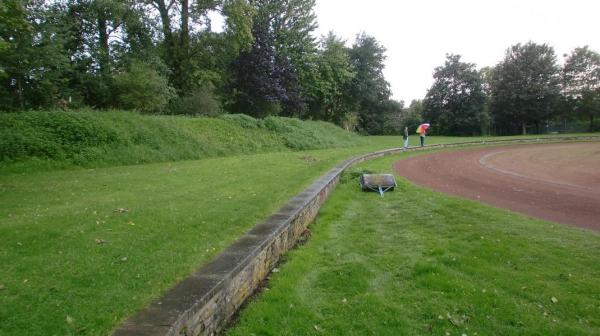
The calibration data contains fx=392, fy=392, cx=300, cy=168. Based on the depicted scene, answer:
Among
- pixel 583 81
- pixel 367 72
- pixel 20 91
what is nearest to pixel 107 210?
pixel 20 91

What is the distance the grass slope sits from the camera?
12.4m

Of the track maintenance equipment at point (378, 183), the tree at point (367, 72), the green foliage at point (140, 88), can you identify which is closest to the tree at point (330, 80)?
the tree at point (367, 72)

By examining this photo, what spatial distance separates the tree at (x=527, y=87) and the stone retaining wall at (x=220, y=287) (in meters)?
49.1

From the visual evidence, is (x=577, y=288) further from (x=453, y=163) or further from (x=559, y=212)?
(x=453, y=163)

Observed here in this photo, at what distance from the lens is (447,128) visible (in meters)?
50.3

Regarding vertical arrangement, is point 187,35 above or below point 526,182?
above

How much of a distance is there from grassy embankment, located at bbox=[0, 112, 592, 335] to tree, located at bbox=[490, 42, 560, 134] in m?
40.8

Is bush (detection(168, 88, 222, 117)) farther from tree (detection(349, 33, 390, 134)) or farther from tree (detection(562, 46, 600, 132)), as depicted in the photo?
tree (detection(562, 46, 600, 132))

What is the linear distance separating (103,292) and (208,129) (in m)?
16.4

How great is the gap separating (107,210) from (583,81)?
189 feet

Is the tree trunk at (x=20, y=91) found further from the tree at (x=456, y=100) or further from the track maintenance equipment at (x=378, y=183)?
the tree at (x=456, y=100)

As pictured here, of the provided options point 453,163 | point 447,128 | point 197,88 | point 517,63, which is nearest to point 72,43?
point 197,88

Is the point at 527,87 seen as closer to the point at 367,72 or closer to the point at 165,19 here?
the point at 367,72

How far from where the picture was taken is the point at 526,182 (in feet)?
40.7
